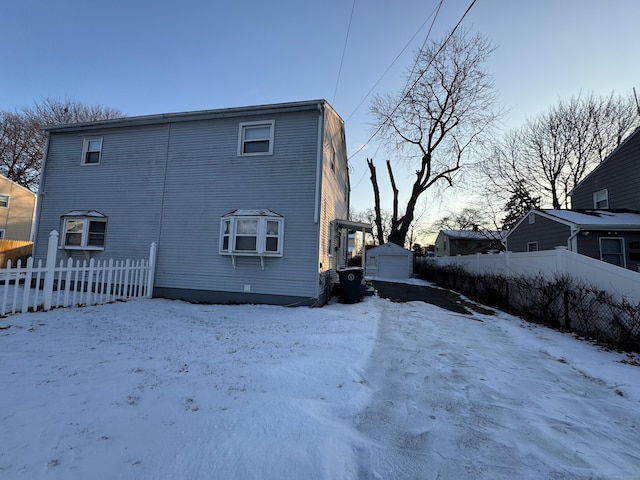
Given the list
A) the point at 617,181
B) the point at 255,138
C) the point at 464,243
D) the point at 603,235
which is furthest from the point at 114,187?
the point at 464,243

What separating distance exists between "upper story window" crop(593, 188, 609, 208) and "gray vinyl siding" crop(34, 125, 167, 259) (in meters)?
20.1

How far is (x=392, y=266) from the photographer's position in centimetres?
2172

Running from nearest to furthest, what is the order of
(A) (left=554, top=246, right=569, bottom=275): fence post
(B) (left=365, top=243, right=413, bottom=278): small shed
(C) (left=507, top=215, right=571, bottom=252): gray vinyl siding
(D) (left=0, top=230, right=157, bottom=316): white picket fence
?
1. (D) (left=0, top=230, right=157, bottom=316): white picket fence
2. (A) (left=554, top=246, right=569, bottom=275): fence post
3. (C) (left=507, top=215, right=571, bottom=252): gray vinyl siding
4. (B) (left=365, top=243, right=413, bottom=278): small shed

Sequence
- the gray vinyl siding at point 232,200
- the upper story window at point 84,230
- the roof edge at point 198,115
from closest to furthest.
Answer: the gray vinyl siding at point 232,200 → the roof edge at point 198,115 → the upper story window at point 84,230

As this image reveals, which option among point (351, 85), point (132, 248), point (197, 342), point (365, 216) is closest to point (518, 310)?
point (197, 342)

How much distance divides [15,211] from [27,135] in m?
7.23

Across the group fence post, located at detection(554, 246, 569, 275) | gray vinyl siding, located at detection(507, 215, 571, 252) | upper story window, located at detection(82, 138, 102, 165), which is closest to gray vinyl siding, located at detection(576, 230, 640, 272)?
gray vinyl siding, located at detection(507, 215, 571, 252)

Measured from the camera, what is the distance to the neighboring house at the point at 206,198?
27.1 feet

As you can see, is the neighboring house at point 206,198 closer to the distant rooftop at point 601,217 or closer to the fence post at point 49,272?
the fence post at point 49,272

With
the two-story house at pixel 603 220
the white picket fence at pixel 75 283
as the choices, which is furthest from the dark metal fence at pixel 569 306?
the white picket fence at pixel 75 283

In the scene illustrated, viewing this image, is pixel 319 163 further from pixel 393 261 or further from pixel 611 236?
pixel 393 261

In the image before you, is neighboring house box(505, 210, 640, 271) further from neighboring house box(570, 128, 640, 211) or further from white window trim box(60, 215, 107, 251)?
white window trim box(60, 215, 107, 251)

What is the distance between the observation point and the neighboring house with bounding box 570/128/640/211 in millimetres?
12312

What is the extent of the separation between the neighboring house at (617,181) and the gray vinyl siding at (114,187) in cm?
1923
